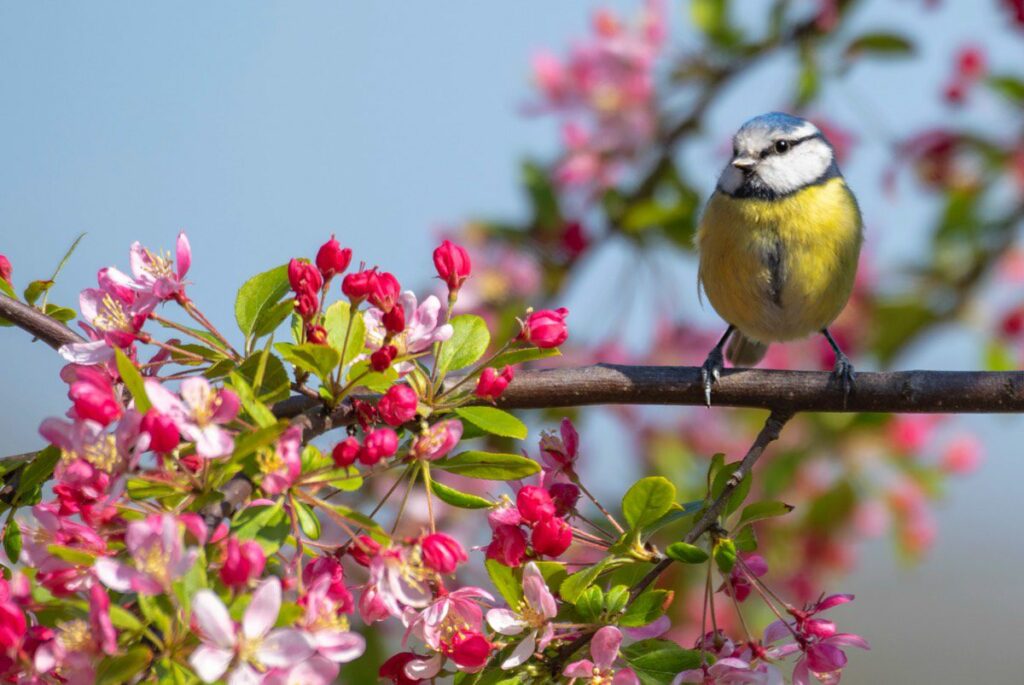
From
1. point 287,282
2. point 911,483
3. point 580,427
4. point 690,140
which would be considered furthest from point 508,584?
point 911,483

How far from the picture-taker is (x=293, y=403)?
169cm

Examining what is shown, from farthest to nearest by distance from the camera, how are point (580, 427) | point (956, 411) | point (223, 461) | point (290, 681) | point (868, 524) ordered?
1. point (868, 524)
2. point (580, 427)
3. point (956, 411)
4. point (223, 461)
5. point (290, 681)

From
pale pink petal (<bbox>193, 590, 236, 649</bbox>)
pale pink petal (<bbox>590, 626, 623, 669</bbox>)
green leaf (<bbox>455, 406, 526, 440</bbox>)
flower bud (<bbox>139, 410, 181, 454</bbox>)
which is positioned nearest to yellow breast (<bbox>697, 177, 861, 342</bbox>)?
green leaf (<bbox>455, 406, 526, 440</bbox>)

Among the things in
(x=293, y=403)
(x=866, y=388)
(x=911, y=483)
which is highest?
(x=911, y=483)

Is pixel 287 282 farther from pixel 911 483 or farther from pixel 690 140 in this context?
pixel 911 483

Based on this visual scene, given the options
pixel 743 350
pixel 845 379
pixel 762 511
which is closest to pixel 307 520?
pixel 762 511

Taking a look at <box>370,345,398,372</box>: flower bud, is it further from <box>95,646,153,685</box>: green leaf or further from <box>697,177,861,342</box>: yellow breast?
<box>697,177,861,342</box>: yellow breast

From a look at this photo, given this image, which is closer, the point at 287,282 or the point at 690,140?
the point at 287,282

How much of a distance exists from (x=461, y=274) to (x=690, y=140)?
2458mm

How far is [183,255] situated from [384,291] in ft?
1.00

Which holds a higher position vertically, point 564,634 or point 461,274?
point 461,274

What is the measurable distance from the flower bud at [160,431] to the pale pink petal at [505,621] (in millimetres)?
498

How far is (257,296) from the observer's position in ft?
5.40

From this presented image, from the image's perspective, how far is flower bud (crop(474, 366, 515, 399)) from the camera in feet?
5.30
